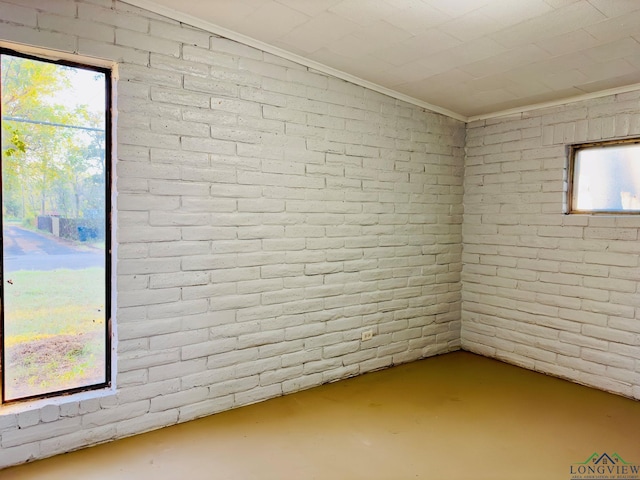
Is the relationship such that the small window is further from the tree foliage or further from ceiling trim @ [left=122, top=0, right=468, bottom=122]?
the tree foliage

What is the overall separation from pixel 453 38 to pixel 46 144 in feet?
7.73

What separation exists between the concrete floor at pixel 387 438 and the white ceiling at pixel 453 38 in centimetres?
231

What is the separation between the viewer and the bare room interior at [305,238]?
7.30 feet

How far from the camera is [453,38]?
8.16 feet

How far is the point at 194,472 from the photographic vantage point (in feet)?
7.01

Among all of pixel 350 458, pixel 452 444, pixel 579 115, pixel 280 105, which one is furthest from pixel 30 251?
pixel 579 115

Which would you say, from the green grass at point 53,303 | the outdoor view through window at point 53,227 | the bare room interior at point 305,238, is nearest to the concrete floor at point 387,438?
the bare room interior at point 305,238

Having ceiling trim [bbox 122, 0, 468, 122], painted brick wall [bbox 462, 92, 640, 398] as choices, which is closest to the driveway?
ceiling trim [bbox 122, 0, 468, 122]

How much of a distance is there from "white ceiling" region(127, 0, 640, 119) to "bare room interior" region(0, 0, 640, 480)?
2cm

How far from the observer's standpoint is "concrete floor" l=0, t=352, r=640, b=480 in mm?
2164

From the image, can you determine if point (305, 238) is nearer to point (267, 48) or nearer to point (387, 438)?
point (267, 48)

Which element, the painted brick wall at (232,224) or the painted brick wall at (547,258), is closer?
the painted brick wall at (232,224)

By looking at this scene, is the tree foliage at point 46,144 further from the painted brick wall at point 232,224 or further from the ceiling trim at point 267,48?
the ceiling trim at point 267,48

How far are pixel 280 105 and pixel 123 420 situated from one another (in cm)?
222
